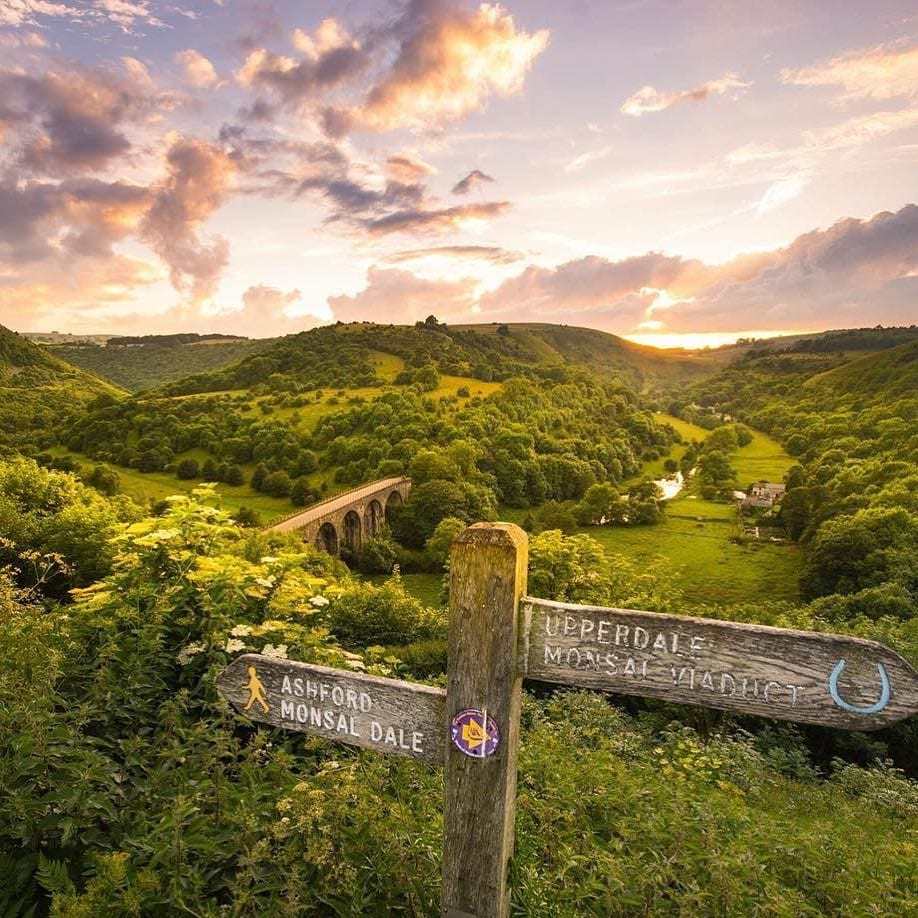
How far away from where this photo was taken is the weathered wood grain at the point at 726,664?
1.82 metres

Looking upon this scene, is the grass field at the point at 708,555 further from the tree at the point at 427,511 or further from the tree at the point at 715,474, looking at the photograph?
the tree at the point at 427,511

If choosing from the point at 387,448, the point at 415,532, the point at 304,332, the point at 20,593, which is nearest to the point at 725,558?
the point at 415,532

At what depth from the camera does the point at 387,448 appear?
240ft

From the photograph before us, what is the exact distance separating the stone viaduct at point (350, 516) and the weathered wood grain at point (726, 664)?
41181 mm

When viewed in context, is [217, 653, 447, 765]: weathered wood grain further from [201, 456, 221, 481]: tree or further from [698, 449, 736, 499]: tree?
[698, 449, 736, 499]: tree

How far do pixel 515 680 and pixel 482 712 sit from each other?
17 cm

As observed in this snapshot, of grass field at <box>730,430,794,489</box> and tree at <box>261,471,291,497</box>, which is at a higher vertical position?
tree at <box>261,471,291,497</box>

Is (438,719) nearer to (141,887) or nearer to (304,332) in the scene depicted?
(141,887)

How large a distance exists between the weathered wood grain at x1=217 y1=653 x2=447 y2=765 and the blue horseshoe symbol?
51.1 inches

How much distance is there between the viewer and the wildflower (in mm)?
3584

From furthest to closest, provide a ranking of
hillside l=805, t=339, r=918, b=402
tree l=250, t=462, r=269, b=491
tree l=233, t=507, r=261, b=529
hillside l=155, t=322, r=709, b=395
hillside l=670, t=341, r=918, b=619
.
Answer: hillside l=155, t=322, r=709, b=395 → hillside l=805, t=339, r=918, b=402 → tree l=250, t=462, r=269, b=491 → tree l=233, t=507, r=261, b=529 → hillside l=670, t=341, r=918, b=619

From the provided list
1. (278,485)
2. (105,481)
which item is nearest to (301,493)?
(278,485)

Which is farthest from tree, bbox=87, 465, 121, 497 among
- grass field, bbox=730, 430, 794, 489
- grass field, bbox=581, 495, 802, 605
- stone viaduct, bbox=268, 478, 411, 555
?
grass field, bbox=730, 430, 794, 489

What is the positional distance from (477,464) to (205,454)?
3272 centimetres
